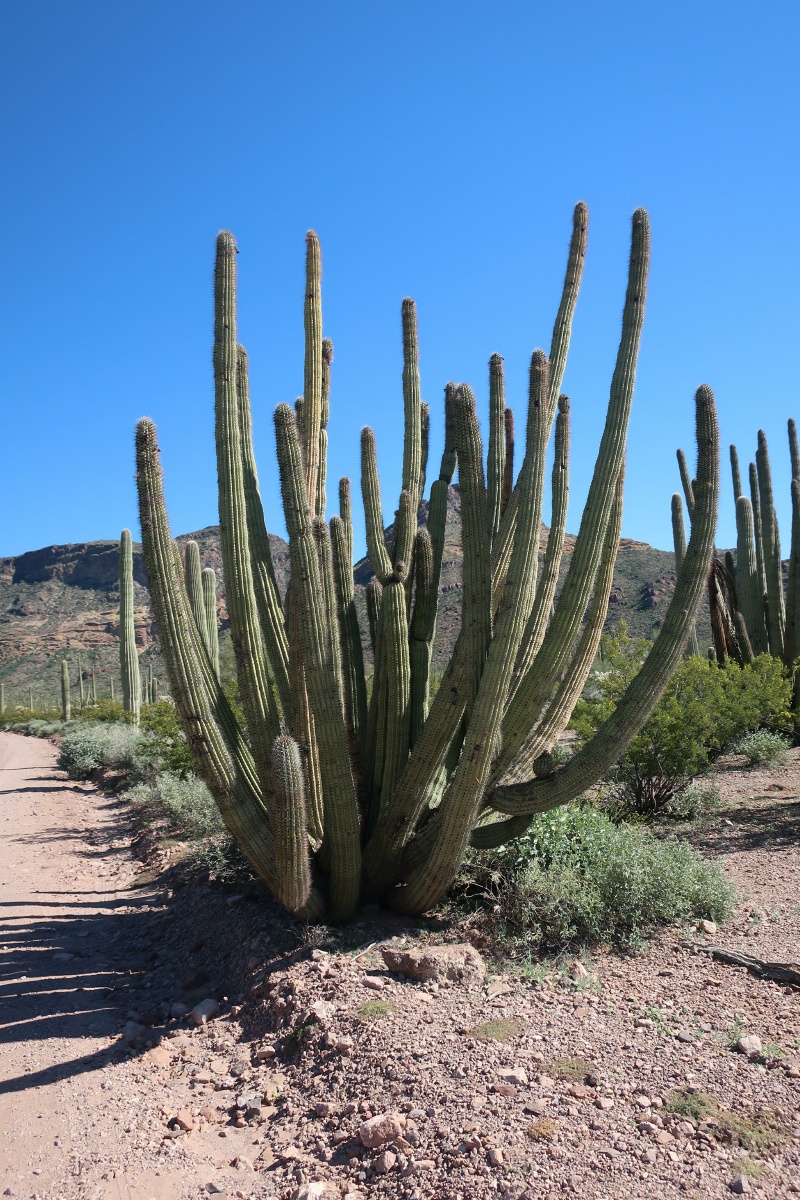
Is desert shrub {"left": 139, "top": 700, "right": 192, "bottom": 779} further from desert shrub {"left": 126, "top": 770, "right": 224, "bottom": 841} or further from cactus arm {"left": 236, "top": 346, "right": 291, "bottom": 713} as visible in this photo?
cactus arm {"left": 236, "top": 346, "right": 291, "bottom": 713}

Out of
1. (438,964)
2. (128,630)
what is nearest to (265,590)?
(438,964)

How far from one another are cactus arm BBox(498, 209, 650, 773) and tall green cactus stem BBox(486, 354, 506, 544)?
3.48ft

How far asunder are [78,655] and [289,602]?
212 ft

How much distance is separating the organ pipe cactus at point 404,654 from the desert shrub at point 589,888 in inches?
13.9

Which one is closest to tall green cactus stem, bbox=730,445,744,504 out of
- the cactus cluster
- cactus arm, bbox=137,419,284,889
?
the cactus cluster

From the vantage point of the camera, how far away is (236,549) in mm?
6102

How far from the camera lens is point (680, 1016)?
190 inches

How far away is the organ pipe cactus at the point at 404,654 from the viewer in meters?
5.66

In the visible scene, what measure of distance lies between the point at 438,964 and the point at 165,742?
10896 millimetres

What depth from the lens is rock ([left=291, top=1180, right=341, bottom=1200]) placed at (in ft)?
11.9

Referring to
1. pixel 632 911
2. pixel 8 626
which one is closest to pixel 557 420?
pixel 632 911

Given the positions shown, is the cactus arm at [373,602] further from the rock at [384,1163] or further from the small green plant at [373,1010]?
the rock at [384,1163]

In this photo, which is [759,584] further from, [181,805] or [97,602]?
[97,602]

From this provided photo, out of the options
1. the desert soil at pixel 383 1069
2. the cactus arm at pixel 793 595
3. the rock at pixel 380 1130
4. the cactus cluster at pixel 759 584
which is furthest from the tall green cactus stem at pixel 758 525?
the rock at pixel 380 1130
